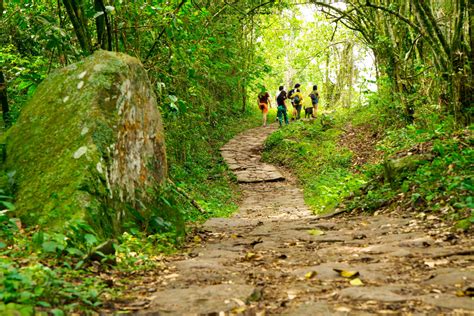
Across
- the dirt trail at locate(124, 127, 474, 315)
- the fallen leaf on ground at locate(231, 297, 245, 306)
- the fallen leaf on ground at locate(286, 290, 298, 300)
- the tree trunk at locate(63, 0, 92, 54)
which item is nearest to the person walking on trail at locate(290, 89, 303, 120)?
the dirt trail at locate(124, 127, 474, 315)

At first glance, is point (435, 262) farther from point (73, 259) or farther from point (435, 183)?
point (73, 259)

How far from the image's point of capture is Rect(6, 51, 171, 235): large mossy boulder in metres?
4.17

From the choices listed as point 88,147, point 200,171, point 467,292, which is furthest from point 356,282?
point 200,171

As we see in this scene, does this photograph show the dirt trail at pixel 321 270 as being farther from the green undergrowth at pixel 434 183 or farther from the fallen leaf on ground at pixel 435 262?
the green undergrowth at pixel 434 183

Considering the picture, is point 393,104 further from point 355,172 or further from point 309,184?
point 309,184

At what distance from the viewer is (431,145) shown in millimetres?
7137

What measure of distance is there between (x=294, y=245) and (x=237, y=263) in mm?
1039

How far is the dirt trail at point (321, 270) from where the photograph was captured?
2684 millimetres

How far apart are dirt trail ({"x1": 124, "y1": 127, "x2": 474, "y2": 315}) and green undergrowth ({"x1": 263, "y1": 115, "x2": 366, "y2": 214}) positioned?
3000 millimetres

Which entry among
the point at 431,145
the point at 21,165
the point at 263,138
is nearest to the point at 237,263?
the point at 21,165

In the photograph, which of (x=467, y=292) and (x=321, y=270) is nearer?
(x=467, y=292)

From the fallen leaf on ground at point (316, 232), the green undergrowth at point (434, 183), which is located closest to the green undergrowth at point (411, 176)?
the green undergrowth at point (434, 183)

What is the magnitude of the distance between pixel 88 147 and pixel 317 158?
11329 mm

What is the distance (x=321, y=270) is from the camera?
140 inches
